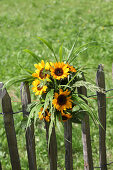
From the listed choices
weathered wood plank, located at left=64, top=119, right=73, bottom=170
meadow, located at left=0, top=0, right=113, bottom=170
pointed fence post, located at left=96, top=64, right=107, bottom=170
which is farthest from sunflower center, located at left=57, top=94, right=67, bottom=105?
meadow, located at left=0, top=0, right=113, bottom=170

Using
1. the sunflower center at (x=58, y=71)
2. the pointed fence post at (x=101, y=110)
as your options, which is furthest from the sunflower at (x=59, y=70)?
the pointed fence post at (x=101, y=110)

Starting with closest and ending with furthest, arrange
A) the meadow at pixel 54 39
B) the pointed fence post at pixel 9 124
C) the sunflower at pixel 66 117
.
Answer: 1. the sunflower at pixel 66 117
2. the pointed fence post at pixel 9 124
3. the meadow at pixel 54 39

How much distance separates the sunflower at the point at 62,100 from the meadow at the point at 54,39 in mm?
1033

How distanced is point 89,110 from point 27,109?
0.54 meters

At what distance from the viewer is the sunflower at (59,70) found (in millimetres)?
2088

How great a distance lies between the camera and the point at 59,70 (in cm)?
211

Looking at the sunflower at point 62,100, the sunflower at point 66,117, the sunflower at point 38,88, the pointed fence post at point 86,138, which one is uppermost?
the sunflower at point 38,88

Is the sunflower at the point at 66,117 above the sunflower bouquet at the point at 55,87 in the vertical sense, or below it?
below

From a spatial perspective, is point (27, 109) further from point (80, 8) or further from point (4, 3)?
point (4, 3)

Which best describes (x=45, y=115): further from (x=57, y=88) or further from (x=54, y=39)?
(x=54, y=39)

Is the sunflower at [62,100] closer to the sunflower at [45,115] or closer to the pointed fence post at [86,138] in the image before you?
the sunflower at [45,115]

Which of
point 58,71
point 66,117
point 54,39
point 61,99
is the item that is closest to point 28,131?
point 66,117

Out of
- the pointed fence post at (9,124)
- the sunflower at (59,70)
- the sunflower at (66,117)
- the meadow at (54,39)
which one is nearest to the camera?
the sunflower at (59,70)

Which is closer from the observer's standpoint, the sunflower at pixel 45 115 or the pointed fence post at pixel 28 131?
the sunflower at pixel 45 115
